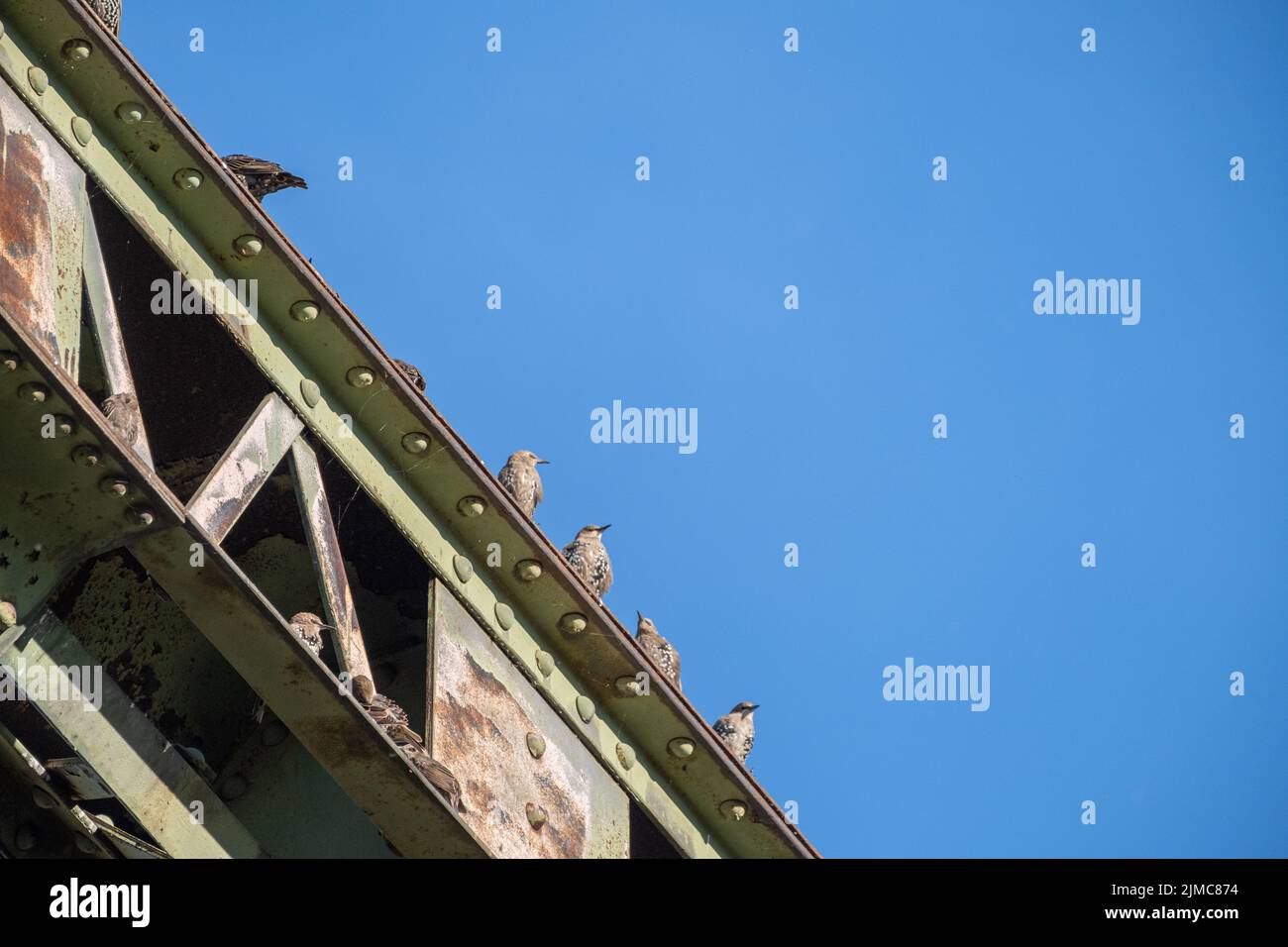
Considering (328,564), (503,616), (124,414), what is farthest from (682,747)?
(124,414)

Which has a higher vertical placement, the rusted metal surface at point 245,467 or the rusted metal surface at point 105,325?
the rusted metal surface at point 105,325

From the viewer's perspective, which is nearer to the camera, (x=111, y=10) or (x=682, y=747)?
(x=682, y=747)

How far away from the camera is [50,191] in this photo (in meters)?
6.88

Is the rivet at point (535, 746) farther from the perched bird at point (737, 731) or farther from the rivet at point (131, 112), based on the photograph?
the perched bird at point (737, 731)

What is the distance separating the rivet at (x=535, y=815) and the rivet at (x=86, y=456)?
2324mm

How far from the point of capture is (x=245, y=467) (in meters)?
7.01

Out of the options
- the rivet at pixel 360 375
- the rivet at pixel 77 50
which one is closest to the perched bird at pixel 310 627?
the rivet at pixel 360 375

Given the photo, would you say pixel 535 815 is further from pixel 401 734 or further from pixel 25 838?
pixel 25 838

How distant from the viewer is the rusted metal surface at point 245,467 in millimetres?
6773

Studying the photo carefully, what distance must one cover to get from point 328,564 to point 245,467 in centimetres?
47

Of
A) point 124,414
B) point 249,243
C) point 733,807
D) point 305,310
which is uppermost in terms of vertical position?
point 249,243
